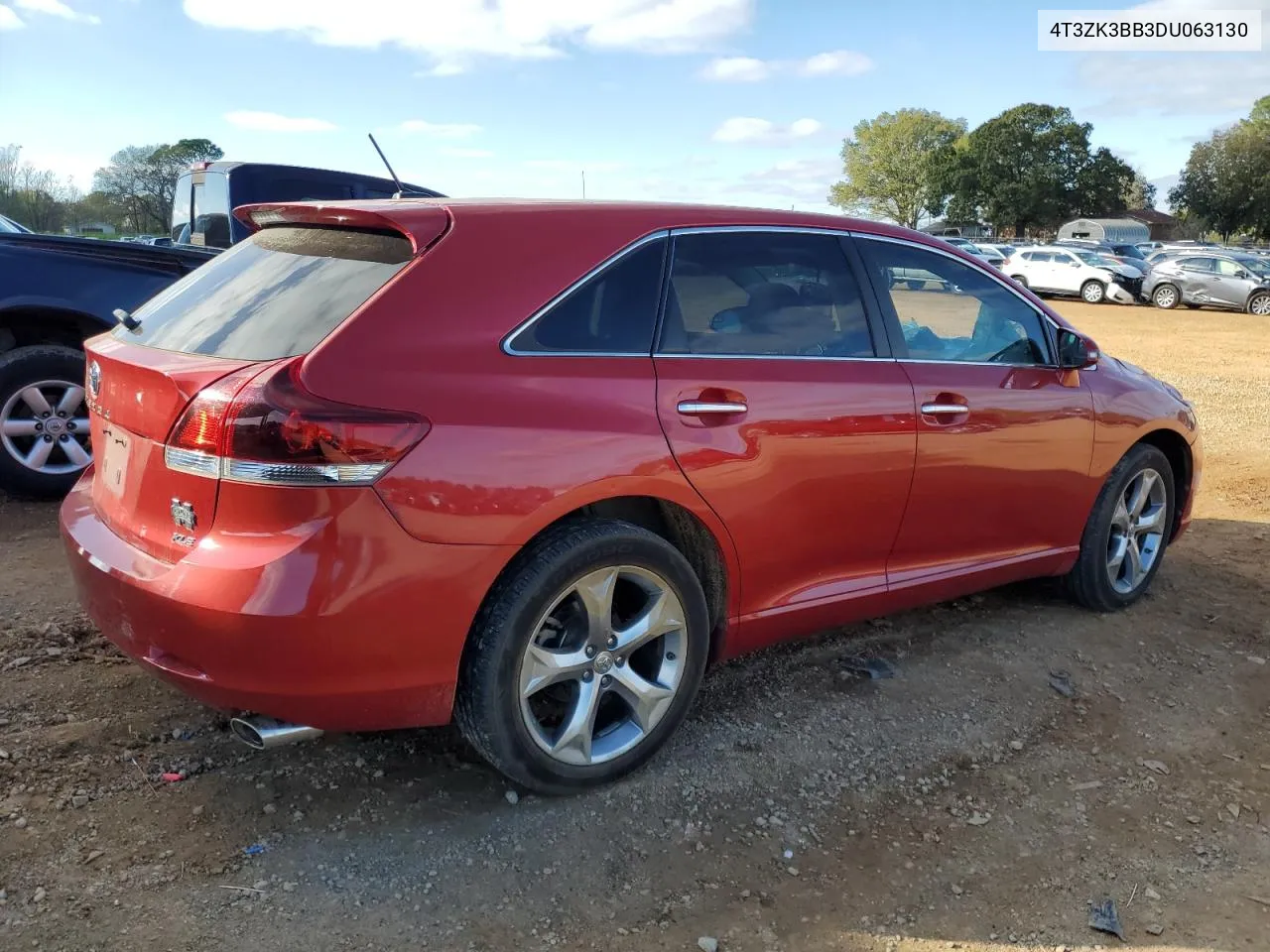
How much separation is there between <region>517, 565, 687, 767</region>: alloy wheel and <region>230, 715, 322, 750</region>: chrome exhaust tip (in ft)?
1.87

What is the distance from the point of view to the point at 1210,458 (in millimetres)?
7887

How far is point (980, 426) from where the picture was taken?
3.77 m

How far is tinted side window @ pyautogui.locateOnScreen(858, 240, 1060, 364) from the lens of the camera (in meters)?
3.69

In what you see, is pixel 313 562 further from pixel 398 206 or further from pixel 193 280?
pixel 193 280

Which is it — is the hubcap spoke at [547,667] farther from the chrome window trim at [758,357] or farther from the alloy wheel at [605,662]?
the chrome window trim at [758,357]

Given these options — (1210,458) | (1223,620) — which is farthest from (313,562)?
(1210,458)

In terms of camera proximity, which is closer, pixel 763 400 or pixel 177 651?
pixel 177 651

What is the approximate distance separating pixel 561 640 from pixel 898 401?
1.47 meters

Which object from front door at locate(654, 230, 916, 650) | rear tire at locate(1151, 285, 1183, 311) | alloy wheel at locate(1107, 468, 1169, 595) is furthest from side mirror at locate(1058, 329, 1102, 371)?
rear tire at locate(1151, 285, 1183, 311)

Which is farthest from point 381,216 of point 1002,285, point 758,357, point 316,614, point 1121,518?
point 1121,518

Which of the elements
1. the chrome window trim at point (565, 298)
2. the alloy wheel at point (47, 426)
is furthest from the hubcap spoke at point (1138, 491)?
the alloy wheel at point (47, 426)

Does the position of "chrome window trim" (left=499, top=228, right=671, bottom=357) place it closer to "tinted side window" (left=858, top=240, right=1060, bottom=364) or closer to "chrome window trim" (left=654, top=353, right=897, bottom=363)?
"chrome window trim" (left=654, top=353, right=897, bottom=363)

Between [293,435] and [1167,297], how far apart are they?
2893cm

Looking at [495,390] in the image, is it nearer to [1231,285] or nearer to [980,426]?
[980,426]
